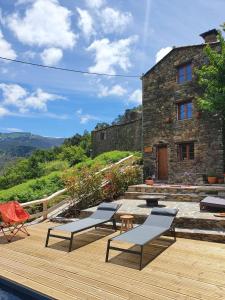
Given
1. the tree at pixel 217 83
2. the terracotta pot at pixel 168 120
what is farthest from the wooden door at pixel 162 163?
the tree at pixel 217 83

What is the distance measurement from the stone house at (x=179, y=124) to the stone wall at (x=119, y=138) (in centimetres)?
883

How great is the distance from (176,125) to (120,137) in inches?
523

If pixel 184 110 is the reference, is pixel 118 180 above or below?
below

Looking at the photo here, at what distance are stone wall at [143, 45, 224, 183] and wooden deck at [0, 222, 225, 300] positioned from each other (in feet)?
31.2

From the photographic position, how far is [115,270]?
512cm

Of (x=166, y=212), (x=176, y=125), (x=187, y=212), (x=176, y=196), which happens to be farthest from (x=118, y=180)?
(x=176, y=125)

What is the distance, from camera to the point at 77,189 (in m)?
10.8

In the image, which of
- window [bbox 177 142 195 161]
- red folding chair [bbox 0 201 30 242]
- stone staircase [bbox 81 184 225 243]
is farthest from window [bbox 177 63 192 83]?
red folding chair [bbox 0 201 30 242]

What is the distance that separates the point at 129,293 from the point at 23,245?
3.58 m

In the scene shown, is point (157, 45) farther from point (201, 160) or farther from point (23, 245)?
point (23, 245)

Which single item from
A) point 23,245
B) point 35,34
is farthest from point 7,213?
point 35,34

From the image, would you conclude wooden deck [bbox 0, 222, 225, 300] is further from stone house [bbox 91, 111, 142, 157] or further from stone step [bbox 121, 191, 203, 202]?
stone house [bbox 91, 111, 142, 157]

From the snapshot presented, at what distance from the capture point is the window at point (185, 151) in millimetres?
16484

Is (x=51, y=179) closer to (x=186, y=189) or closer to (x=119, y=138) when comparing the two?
(x=186, y=189)
